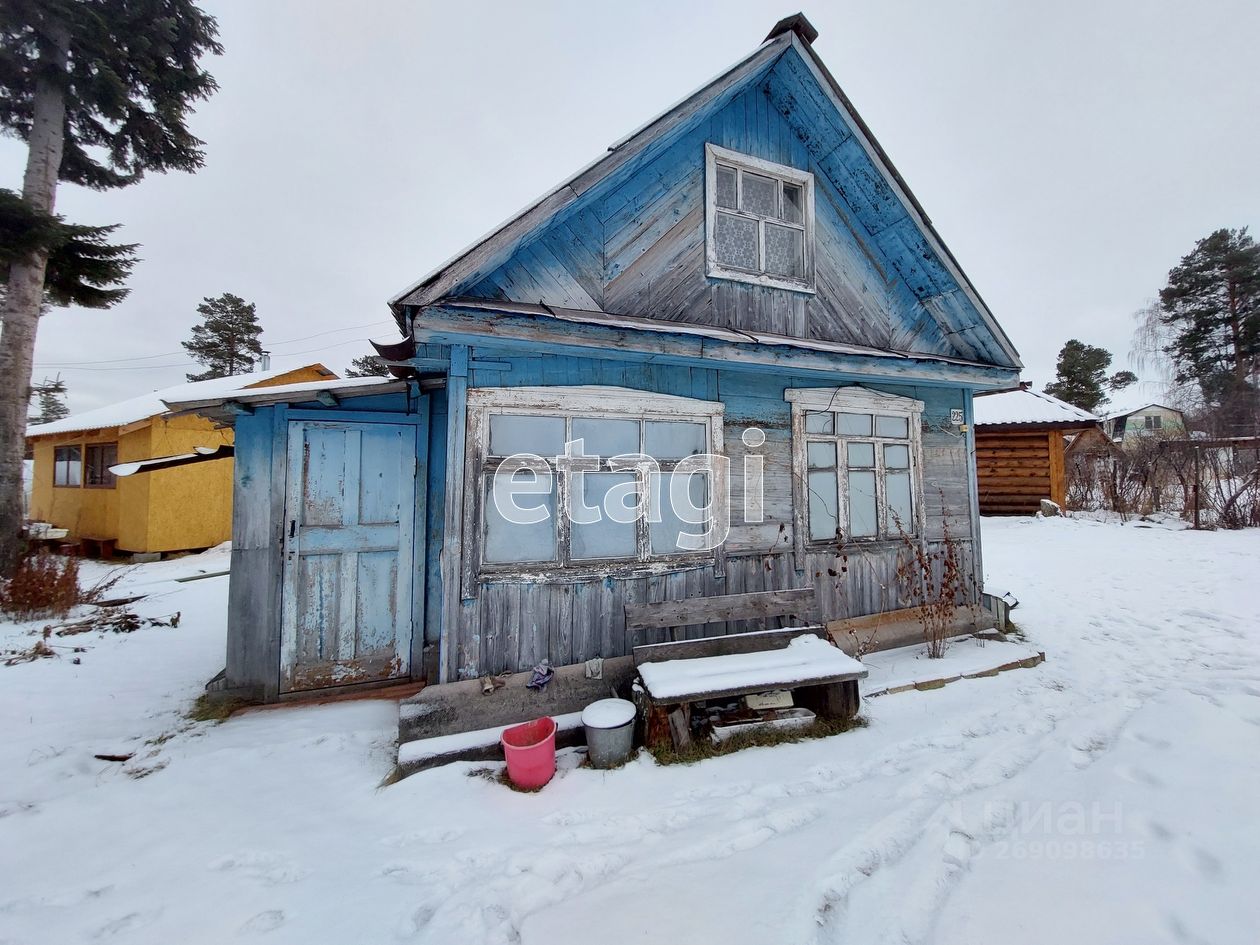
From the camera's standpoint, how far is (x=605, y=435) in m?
4.24

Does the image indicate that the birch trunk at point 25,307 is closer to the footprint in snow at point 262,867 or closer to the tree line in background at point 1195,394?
the footprint in snow at point 262,867

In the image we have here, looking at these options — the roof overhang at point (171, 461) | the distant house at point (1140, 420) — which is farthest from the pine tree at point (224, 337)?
the distant house at point (1140, 420)

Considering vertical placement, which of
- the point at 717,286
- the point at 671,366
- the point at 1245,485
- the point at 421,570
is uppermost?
the point at 717,286

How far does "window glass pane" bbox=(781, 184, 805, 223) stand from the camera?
544 cm

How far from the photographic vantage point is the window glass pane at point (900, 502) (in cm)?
554

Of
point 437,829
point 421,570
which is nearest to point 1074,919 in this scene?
point 437,829

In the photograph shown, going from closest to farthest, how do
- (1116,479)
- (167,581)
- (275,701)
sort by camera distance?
1. (275,701)
2. (167,581)
3. (1116,479)

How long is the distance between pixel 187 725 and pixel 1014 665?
732cm

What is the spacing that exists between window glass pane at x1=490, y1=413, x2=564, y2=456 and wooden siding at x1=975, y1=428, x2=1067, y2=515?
49.7 feet

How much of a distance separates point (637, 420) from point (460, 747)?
2.79 m

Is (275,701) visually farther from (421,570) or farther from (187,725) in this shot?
(421,570)

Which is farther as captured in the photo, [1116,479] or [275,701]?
[1116,479]

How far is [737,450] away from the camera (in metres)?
4.76

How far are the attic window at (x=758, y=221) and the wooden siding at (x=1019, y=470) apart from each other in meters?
12.5
